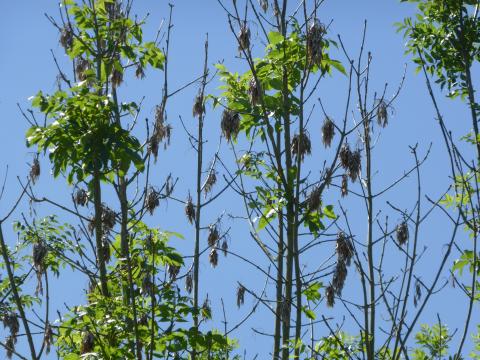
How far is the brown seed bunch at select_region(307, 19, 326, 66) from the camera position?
7.15 meters

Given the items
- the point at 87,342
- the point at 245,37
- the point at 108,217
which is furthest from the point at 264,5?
the point at 87,342

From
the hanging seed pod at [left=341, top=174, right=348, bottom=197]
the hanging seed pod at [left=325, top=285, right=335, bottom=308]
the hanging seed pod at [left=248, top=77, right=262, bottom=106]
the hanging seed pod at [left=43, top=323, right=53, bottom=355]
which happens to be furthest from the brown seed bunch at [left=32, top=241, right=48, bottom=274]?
the hanging seed pod at [left=341, top=174, right=348, bottom=197]

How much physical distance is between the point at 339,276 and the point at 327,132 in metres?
1.35

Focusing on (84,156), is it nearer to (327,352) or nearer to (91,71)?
(91,71)

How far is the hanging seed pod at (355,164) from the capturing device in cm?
706

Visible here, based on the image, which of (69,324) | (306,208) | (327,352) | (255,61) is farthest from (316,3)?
(69,324)

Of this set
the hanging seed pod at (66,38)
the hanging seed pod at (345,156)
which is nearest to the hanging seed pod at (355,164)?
the hanging seed pod at (345,156)

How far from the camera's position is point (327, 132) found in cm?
748

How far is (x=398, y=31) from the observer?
41.1 ft

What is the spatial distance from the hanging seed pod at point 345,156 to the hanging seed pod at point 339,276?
2.75ft

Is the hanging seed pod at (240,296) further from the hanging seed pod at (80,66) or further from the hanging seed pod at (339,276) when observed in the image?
the hanging seed pod at (80,66)

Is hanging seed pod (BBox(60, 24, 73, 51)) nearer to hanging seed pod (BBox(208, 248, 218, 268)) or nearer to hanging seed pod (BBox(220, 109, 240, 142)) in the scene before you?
hanging seed pod (BBox(220, 109, 240, 142))

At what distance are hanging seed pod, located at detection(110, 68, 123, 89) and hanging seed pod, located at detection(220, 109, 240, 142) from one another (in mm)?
1360

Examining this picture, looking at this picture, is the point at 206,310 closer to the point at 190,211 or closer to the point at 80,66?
the point at 190,211
